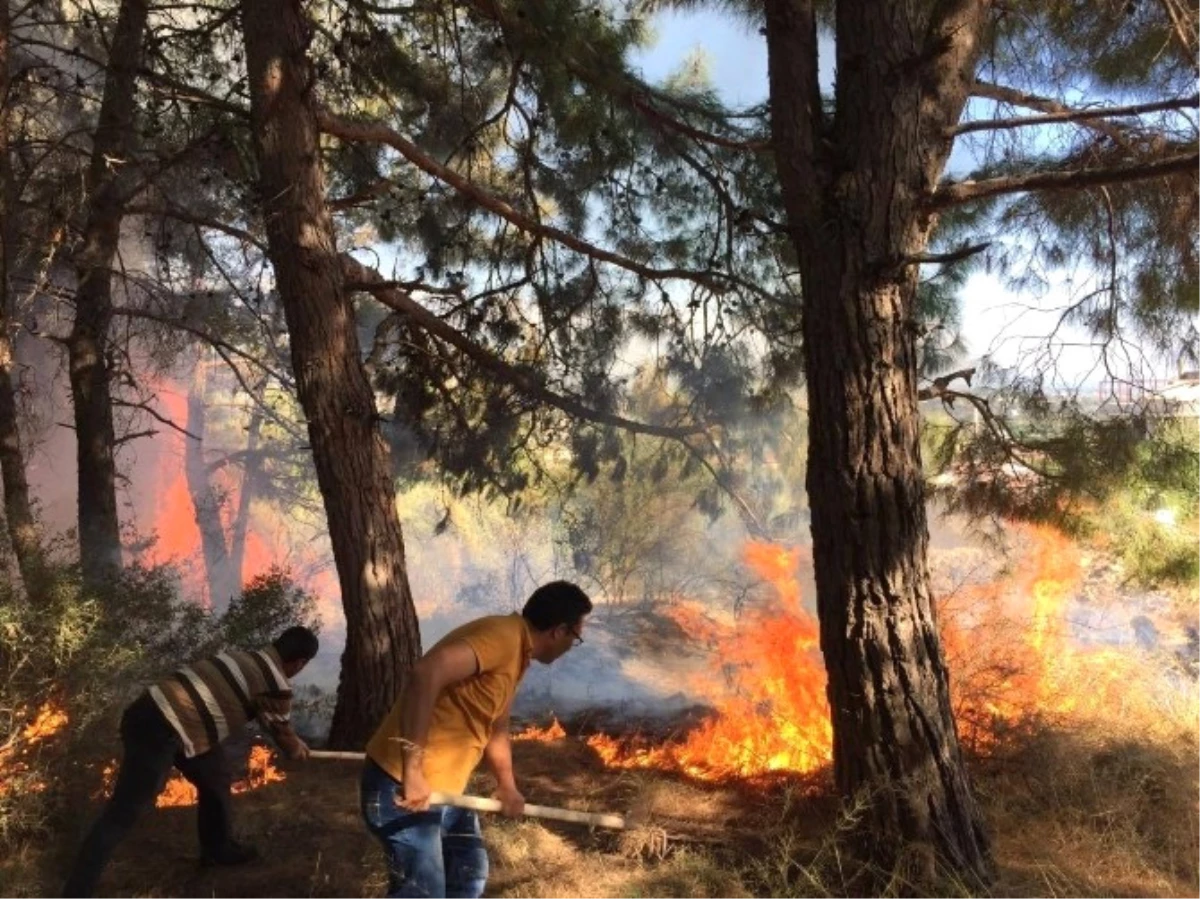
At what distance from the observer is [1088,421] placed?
19.8 feet

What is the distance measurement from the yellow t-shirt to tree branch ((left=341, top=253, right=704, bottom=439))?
4.00m

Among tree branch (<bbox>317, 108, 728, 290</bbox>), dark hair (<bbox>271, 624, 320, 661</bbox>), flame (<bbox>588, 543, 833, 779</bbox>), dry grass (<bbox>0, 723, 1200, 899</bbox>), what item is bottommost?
dry grass (<bbox>0, 723, 1200, 899</bbox>)

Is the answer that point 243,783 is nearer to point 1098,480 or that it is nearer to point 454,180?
point 454,180

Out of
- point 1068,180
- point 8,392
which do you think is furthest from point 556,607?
point 8,392

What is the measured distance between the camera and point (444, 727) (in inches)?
130

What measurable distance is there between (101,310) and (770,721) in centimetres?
681

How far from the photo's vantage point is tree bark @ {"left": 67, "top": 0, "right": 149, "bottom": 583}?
7.26 m

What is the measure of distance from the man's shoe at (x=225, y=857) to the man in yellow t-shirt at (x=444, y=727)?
1.72 m

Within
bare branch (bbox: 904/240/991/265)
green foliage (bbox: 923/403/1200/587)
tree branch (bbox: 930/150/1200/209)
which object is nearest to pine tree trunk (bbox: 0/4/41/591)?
bare branch (bbox: 904/240/991/265)

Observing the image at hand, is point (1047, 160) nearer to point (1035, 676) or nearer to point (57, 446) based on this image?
point (1035, 676)

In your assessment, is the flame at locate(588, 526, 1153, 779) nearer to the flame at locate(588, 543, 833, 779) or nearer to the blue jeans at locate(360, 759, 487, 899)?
the flame at locate(588, 543, 833, 779)

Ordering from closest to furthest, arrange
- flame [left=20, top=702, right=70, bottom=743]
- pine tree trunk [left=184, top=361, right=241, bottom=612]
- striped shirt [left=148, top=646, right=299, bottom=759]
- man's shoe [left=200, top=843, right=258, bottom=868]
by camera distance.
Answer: striped shirt [left=148, top=646, right=299, bottom=759] → man's shoe [left=200, top=843, right=258, bottom=868] → flame [left=20, top=702, right=70, bottom=743] → pine tree trunk [left=184, top=361, right=241, bottom=612]

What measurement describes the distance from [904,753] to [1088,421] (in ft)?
10.0

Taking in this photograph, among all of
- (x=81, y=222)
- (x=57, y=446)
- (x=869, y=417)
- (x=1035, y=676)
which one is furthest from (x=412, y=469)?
(x=57, y=446)
